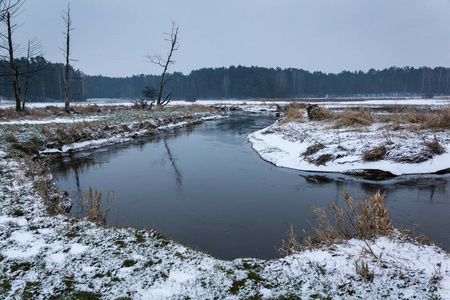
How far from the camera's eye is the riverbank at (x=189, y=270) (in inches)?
107

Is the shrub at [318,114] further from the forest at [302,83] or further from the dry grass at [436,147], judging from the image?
the forest at [302,83]

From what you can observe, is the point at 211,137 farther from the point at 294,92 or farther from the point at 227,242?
the point at 294,92

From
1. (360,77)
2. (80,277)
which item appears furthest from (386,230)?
(360,77)

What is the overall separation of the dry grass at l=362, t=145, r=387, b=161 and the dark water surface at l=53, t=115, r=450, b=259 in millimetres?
1091

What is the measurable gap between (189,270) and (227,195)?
3.80m

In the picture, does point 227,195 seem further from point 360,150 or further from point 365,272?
point 360,150

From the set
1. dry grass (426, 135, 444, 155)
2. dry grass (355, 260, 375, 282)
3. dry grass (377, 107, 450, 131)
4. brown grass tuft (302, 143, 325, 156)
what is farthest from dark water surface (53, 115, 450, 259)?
dry grass (377, 107, 450, 131)

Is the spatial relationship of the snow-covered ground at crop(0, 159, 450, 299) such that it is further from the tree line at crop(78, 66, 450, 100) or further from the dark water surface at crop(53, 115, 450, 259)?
the tree line at crop(78, 66, 450, 100)

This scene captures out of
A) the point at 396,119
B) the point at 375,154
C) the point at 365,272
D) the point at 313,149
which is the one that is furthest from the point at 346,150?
the point at 365,272

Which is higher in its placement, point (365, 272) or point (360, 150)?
point (360, 150)

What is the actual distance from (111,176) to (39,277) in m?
5.95

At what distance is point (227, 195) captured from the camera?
6.98 meters

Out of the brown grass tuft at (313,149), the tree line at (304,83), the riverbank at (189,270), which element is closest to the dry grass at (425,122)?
the brown grass tuft at (313,149)

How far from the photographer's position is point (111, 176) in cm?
870
